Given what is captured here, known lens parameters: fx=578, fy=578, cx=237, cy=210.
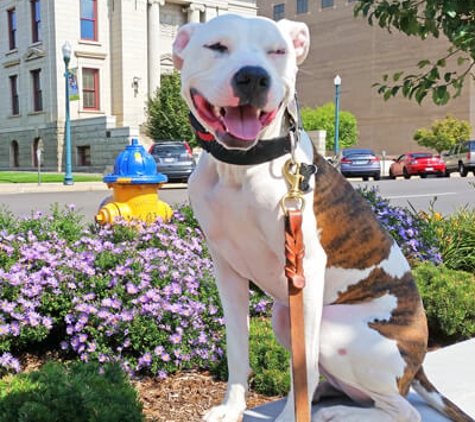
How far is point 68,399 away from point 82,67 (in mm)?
32321

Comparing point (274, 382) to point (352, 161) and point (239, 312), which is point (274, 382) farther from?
point (352, 161)

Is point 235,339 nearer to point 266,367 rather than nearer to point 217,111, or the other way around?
point 217,111

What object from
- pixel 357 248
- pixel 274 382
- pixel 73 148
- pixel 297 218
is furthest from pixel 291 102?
pixel 73 148

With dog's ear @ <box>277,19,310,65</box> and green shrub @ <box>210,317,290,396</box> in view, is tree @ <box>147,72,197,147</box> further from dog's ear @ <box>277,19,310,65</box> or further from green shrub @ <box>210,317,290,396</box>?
dog's ear @ <box>277,19,310,65</box>

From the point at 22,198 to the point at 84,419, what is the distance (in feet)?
44.8

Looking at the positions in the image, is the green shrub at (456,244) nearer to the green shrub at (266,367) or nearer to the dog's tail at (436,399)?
the green shrub at (266,367)

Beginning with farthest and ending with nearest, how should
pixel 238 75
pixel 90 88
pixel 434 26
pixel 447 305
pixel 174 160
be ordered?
pixel 90 88 → pixel 174 160 → pixel 434 26 → pixel 447 305 → pixel 238 75

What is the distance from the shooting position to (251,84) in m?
1.75

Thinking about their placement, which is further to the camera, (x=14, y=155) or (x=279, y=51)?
(x=14, y=155)

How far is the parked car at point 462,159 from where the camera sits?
2809 cm

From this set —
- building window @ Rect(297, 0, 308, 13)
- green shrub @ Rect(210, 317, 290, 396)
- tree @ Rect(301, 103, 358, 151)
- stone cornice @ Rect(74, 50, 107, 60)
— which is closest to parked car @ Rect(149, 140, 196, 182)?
stone cornice @ Rect(74, 50, 107, 60)

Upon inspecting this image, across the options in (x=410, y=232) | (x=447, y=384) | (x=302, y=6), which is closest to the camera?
(x=447, y=384)

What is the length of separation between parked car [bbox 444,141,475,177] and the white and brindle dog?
27.9m

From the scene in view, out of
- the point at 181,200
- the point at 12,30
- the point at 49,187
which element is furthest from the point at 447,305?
the point at 12,30
